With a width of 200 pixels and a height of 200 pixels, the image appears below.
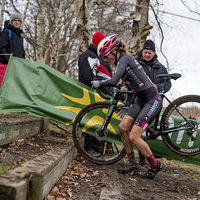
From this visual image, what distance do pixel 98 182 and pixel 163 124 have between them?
5.34ft

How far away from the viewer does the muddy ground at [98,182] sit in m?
2.94

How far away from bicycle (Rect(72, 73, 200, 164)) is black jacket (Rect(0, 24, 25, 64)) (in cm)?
258

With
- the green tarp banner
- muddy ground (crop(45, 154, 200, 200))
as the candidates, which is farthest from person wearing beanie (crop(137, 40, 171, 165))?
muddy ground (crop(45, 154, 200, 200))

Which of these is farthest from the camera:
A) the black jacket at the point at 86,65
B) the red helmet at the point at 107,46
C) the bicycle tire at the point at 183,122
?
the black jacket at the point at 86,65

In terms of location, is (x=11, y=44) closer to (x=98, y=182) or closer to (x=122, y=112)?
(x=122, y=112)

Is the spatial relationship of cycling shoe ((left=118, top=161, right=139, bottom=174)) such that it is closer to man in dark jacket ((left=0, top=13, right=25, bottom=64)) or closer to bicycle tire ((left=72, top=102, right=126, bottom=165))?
bicycle tire ((left=72, top=102, right=126, bottom=165))

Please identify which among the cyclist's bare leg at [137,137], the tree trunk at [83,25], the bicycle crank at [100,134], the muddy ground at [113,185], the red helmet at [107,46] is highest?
the tree trunk at [83,25]

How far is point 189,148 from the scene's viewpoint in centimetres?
481

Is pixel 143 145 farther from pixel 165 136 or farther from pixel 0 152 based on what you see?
pixel 0 152

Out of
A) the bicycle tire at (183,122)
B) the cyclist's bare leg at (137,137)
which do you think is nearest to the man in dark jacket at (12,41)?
the cyclist's bare leg at (137,137)

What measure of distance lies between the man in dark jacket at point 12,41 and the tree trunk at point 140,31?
3.99 meters

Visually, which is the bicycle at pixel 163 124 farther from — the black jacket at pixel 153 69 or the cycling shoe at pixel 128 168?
the black jacket at pixel 153 69

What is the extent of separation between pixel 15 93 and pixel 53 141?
1216 mm

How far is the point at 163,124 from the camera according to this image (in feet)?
14.7
